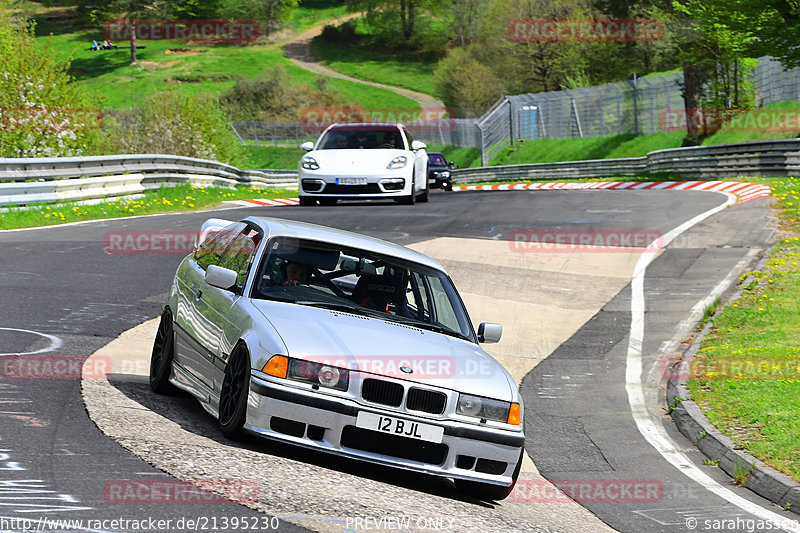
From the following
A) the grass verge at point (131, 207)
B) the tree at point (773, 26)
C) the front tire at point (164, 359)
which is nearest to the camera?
the front tire at point (164, 359)

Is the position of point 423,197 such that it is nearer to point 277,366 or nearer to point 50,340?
point 50,340

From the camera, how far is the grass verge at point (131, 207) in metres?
20.0

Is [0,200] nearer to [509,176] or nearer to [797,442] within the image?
[797,442]

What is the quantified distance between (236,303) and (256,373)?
903 mm

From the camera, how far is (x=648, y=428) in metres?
9.42

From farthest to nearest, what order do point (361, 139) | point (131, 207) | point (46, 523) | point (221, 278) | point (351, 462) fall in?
1. point (131, 207)
2. point (361, 139)
3. point (221, 278)
4. point (351, 462)
5. point (46, 523)

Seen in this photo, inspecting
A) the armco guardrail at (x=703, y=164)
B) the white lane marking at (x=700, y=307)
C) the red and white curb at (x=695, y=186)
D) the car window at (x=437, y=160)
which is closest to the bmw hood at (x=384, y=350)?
the white lane marking at (x=700, y=307)

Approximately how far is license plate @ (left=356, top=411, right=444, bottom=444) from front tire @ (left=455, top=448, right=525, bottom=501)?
1.46 feet

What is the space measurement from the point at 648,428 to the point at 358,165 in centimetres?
1308

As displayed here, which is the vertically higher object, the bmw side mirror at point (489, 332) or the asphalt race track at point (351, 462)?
the bmw side mirror at point (489, 332)

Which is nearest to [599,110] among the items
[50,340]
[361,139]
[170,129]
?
[170,129]

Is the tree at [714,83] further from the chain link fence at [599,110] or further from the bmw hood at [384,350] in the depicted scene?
the bmw hood at [384,350]

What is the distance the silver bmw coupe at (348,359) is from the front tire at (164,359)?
2 centimetres

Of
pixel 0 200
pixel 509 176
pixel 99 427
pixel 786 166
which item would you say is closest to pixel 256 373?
pixel 99 427
